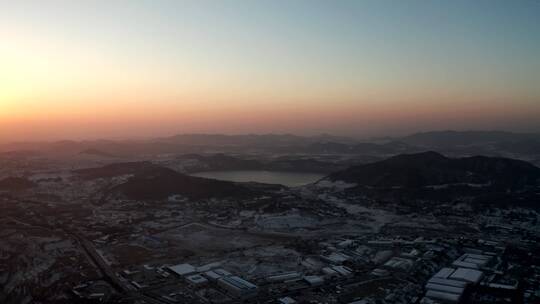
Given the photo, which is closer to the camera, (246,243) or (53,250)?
(53,250)

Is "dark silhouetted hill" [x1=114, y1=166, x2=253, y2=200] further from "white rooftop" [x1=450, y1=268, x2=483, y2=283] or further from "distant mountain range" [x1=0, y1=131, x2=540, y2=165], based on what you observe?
"distant mountain range" [x1=0, y1=131, x2=540, y2=165]

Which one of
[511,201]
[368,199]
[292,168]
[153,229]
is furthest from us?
[292,168]

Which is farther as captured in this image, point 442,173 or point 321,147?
point 321,147

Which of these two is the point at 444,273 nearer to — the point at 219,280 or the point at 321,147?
the point at 219,280

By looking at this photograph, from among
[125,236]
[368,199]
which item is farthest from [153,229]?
[368,199]

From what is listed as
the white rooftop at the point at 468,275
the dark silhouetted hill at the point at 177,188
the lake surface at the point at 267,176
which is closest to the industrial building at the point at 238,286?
the white rooftop at the point at 468,275

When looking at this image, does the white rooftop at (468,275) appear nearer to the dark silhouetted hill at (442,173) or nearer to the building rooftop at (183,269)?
the building rooftop at (183,269)

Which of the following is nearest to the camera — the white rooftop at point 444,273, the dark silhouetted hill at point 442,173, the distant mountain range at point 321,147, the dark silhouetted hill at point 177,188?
the white rooftop at point 444,273

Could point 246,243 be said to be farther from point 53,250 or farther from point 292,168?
point 292,168

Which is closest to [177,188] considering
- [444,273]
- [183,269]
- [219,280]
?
[183,269]
